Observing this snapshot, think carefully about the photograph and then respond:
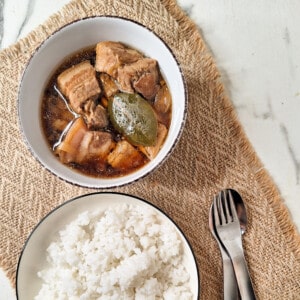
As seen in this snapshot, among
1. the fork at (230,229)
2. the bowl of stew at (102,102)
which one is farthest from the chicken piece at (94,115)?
the fork at (230,229)

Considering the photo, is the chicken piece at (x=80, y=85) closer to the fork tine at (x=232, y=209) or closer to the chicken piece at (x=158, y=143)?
the chicken piece at (x=158, y=143)

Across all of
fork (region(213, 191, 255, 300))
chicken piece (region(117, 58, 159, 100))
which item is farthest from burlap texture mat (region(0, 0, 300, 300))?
chicken piece (region(117, 58, 159, 100))

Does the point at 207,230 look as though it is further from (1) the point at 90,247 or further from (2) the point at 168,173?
(1) the point at 90,247

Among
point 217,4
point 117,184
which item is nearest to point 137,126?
point 117,184

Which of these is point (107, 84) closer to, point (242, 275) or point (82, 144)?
point (82, 144)

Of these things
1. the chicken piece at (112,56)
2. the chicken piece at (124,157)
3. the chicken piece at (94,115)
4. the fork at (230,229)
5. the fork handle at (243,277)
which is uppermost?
the chicken piece at (112,56)
